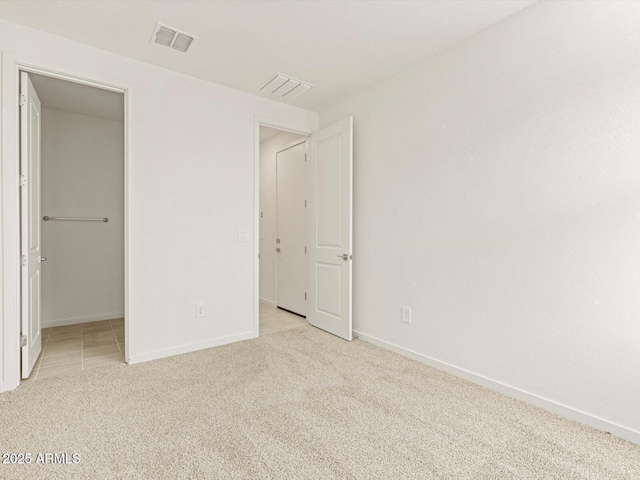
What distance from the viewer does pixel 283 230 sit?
190 inches

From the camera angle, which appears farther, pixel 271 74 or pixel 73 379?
pixel 271 74

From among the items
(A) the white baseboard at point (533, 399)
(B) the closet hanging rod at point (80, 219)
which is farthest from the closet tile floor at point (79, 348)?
(A) the white baseboard at point (533, 399)

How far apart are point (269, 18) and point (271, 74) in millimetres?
804

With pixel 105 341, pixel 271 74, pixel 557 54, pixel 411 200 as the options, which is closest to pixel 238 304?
pixel 105 341

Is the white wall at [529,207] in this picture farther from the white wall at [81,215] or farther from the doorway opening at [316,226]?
the white wall at [81,215]

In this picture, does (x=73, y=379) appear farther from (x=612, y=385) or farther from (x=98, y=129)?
(x=612, y=385)

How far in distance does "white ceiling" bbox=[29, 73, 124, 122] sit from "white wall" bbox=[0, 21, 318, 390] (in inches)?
28.5

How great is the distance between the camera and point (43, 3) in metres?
2.14

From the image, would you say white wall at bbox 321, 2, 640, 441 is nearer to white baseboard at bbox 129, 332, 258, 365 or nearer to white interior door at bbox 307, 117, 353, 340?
white interior door at bbox 307, 117, 353, 340

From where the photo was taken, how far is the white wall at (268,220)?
16.5 ft

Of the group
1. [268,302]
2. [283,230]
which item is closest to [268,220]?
[283,230]

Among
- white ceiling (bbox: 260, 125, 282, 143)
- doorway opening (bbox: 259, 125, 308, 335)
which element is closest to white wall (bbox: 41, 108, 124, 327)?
white ceiling (bbox: 260, 125, 282, 143)

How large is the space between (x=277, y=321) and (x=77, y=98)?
131 inches

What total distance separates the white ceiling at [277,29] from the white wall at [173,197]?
0.61 ft
